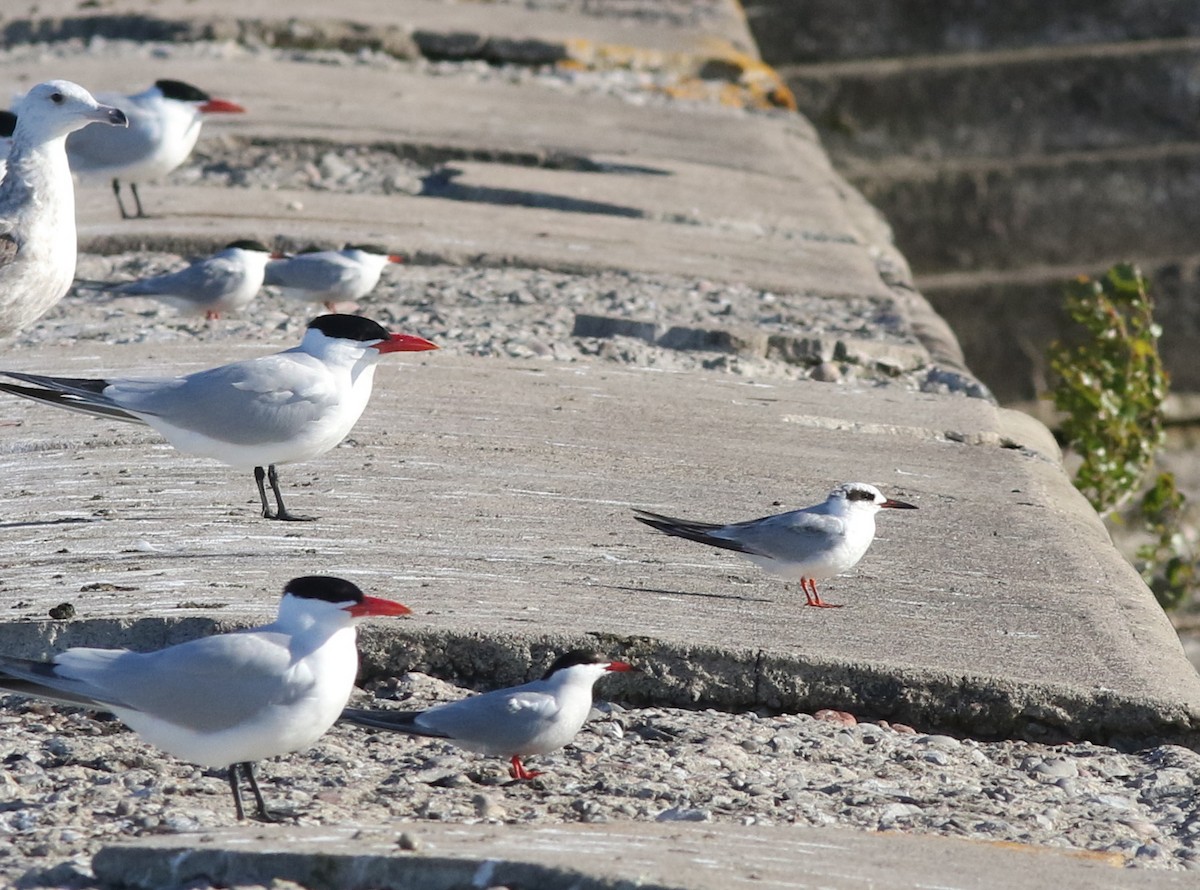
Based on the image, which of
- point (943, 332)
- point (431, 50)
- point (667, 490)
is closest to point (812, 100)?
point (431, 50)

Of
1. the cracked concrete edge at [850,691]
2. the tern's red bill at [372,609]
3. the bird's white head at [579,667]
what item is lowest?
the cracked concrete edge at [850,691]

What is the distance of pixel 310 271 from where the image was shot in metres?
5.76

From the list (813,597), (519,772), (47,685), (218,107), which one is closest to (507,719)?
(519,772)

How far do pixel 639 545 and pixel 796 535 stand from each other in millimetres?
562

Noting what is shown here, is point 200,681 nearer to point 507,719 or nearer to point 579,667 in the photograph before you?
point 507,719

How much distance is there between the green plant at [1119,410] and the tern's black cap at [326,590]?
195 inches

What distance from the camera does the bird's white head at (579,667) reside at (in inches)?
125

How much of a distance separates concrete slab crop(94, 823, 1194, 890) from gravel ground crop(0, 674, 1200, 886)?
0.40ft

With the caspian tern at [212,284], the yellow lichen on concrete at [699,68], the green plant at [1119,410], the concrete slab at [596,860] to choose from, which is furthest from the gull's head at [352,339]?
the yellow lichen on concrete at [699,68]

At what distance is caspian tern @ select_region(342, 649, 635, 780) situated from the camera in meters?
3.06

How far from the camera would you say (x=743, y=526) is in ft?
13.0

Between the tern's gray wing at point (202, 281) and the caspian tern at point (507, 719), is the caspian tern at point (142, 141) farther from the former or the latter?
the caspian tern at point (507, 719)

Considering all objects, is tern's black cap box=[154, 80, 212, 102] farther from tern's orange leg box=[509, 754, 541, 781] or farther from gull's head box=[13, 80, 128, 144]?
tern's orange leg box=[509, 754, 541, 781]

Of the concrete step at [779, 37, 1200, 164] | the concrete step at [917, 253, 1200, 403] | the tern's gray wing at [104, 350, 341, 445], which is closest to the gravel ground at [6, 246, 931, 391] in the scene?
the tern's gray wing at [104, 350, 341, 445]
